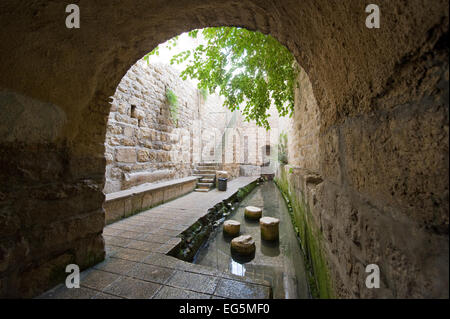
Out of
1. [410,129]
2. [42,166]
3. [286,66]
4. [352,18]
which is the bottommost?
[42,166]

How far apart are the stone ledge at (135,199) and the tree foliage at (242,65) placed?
2.23 m

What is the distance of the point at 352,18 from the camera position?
28.1 inches

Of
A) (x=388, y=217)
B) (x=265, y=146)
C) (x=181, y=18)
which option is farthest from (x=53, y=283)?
(x=265, y=146)

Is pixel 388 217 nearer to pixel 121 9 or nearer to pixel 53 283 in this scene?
pixel 121 9

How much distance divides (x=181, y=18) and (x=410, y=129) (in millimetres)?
1616

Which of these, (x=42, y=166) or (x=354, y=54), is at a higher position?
(x=354, y=54)

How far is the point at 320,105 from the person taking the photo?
1.39 metres

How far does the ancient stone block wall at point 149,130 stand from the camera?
3730mm

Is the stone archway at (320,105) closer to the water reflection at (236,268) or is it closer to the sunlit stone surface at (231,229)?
the water reflection at (236,268)

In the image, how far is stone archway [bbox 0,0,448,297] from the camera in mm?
483

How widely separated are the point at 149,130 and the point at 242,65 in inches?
Result: 105

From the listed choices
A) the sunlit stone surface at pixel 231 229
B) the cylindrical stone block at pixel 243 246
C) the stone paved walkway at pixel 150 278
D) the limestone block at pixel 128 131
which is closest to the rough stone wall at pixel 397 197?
the stone paved walkway at pixel 150 278
